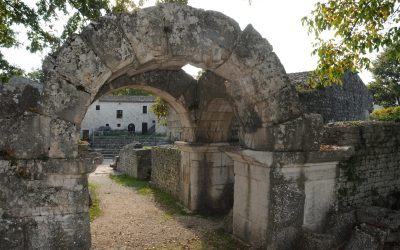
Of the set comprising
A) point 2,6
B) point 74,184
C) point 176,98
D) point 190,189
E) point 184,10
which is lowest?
point 190,189

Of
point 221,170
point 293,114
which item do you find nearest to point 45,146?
point 293,114

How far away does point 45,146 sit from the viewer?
355 cm

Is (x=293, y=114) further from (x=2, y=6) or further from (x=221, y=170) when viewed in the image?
(x=2, y=6)

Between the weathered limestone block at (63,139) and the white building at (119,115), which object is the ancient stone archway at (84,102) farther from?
the white building at (119,115)

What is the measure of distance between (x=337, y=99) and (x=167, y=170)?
10.2m

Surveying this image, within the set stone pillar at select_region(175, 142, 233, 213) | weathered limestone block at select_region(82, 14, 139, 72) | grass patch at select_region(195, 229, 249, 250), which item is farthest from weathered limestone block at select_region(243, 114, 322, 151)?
stone pillar at select_region(175, 142, 233, 213)

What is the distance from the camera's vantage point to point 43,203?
359 centimetres

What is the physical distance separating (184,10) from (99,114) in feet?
126

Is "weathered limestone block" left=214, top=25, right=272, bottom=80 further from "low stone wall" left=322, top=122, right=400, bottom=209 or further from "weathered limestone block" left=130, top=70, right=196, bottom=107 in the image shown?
"weathered limestone block" left=130, top=70, right=196, bottom=107

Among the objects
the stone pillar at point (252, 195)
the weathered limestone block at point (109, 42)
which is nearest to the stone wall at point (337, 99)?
the stone pillar at point (252, 195)

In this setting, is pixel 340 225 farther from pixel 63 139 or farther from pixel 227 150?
pixel 63 139

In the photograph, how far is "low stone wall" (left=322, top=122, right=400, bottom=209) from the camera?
5594 millimetres

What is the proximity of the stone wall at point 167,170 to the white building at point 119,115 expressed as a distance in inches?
1159

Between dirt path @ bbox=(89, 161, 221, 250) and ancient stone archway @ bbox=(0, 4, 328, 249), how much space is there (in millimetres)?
2263
